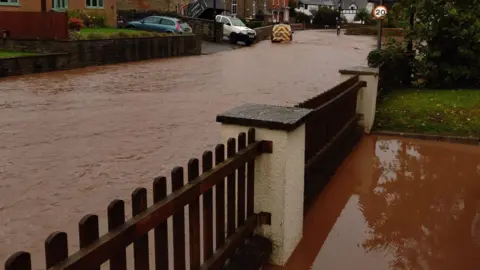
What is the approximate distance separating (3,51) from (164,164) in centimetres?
1599

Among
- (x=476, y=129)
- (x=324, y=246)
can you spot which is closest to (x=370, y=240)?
(x=324, y=246)

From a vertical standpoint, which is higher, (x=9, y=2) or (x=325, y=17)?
(x=9, y=2)

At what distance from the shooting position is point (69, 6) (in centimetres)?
3303

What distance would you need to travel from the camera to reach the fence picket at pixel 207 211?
138 inches

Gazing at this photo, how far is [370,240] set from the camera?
520 cm

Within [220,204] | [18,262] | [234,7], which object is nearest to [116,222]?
[18,262]

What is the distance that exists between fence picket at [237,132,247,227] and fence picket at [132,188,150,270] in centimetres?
129

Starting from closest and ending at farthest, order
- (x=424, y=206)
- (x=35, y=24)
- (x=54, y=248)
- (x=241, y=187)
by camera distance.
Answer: (x=54, y=248) < (x=241, y=187) < (x=424, y=206) < (x=35, y=24)

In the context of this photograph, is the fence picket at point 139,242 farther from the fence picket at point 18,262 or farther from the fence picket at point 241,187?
the fence picket at point 241,187

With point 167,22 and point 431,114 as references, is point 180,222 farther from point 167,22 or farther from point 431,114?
point 167,22

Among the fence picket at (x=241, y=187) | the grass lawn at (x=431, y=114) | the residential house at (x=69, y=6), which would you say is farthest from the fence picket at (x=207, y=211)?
the residential house at (x=69, y=6)

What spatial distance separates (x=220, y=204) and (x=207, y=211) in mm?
201

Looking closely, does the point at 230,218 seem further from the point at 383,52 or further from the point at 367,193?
the point at 383,52

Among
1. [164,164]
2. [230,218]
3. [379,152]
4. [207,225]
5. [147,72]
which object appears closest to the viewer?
[207,225]
